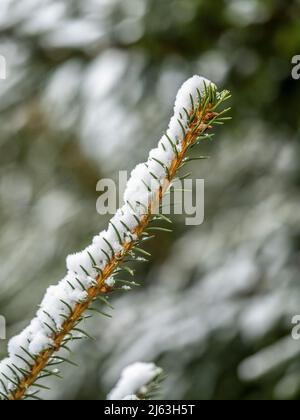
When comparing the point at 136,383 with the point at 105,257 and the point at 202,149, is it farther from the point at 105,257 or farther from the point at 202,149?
the point at 202,149

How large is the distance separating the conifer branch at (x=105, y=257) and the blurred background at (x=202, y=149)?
912mm

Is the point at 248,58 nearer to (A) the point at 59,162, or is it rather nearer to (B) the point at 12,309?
(A) the point at 59,162

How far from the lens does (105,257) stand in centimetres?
52

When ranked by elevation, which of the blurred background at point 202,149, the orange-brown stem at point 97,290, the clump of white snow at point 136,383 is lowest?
the clump of white snow at point 136,383

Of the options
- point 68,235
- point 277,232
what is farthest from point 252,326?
point 68,235

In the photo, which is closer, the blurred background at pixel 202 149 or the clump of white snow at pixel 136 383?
the clump of white snow at pixel 136 383

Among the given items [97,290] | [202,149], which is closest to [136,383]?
[97,290]

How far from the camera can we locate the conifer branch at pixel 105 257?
0.51m

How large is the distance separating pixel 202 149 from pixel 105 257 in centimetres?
135

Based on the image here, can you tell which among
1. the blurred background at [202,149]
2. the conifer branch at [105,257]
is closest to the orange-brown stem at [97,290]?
the conifer branch at [105,257]

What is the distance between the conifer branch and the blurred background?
91 centimetres

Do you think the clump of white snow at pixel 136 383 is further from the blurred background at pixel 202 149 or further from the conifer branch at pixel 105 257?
the blurred background at pixel 202 149

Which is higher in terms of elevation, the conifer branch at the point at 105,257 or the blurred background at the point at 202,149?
the blurred background at the point at 202,149

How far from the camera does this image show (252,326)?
1.53 metres
